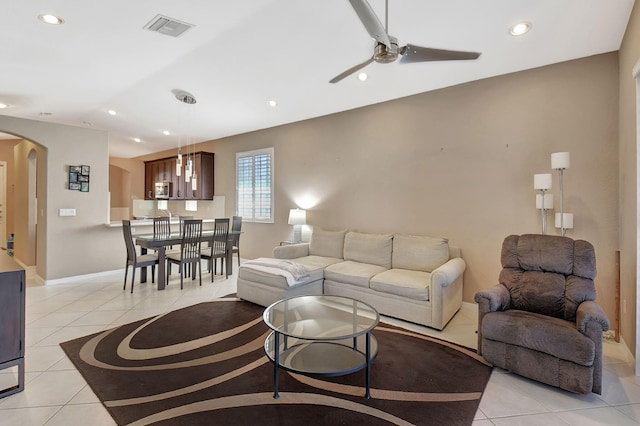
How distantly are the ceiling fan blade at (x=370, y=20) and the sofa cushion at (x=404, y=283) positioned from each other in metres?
2.42

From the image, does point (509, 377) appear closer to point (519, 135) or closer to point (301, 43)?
point (519, 135)

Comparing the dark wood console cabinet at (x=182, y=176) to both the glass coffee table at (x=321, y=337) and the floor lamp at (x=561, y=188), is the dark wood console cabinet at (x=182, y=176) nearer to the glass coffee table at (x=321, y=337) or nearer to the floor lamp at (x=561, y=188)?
the glass coffee table at (x=321, y=337)

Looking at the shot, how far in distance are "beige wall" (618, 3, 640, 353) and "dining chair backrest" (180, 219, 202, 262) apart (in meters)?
5.24

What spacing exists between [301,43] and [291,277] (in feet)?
9.01

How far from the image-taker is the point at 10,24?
283cm

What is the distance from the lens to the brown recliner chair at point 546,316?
207cm

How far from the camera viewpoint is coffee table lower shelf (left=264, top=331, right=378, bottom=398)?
6.91 feet

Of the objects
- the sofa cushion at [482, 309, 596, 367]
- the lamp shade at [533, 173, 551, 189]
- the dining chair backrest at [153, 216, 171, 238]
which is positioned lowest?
the sofa cushion at [482, 309, 596, 367]

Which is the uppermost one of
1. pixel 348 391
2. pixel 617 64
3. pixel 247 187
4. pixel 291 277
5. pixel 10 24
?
pixel 10 24

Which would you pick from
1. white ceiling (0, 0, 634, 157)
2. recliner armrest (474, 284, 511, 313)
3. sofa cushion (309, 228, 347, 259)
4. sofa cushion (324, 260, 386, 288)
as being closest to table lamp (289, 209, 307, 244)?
sofa cushion (309, 228, 347, 259)

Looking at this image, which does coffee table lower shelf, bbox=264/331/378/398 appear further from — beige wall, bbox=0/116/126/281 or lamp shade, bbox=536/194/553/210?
beige wall, bbox=0/116/126/281

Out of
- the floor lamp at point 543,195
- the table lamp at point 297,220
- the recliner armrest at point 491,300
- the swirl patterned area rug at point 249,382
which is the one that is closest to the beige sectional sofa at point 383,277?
the swirl patterned area rug at point 249,382

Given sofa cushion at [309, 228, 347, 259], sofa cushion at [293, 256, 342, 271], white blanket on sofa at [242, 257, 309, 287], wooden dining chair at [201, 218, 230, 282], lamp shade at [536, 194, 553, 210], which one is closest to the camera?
lamp shade at [536, 194, 553, 210]

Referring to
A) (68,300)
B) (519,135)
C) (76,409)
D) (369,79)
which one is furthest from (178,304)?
(519,135)
